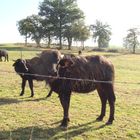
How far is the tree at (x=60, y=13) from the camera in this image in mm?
69438

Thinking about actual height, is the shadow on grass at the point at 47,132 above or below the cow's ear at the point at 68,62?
below

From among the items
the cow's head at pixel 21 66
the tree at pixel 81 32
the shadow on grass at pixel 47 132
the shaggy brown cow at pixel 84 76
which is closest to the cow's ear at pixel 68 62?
the shaggy brown cow at pixel 84 76

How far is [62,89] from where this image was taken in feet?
27.2

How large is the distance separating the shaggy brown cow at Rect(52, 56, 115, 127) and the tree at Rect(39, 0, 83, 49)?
6037 centimetres

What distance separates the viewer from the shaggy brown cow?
27.2ft

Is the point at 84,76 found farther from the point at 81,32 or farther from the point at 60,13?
the point at 60,13

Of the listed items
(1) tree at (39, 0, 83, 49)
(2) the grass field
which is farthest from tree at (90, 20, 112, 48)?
(2) the grass field

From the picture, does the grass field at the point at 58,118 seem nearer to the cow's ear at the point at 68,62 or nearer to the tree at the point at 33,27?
the cow's ear at the point at 68,62

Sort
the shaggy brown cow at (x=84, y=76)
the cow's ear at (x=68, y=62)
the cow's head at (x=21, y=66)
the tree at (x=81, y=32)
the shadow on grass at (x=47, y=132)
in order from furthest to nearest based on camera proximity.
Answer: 1. the tree at (x=81, y=32)
2. the cow's head at (x=21, y=66)
3. the shaggy brown cow at (x=84, y=76)
4. the cow's ear at (x=68, y=62)
5. the shadow on grass at (x=47, y=132)

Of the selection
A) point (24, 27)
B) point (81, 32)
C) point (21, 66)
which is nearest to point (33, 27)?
point (24, 27)

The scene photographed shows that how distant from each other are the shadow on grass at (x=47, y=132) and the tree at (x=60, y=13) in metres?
60.9

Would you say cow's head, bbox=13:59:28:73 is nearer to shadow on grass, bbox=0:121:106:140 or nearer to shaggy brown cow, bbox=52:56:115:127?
shaggy brown cow, bbox=52:56:115:127

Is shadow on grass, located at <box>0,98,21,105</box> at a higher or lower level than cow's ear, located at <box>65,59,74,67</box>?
lower

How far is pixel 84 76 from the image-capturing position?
848 centimetres
